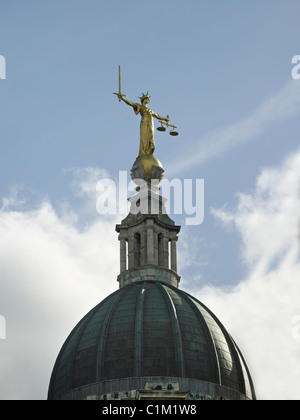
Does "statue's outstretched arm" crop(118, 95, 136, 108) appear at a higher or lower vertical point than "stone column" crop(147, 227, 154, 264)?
higher

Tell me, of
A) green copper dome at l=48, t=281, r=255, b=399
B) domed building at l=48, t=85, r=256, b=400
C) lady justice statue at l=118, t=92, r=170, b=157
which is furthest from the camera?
lady justice statue at l=118, t=92, r=170, b=157

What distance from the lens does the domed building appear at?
108 meters

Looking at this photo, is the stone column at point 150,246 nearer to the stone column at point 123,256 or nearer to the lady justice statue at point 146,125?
the stone column at point 123,256

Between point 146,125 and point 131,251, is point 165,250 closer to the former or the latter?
point 131,251

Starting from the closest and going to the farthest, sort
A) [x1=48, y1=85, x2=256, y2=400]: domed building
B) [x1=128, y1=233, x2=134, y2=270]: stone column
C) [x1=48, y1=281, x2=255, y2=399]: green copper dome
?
[x1=48, y1=85, x2=256, y2=400]: domed building → [x1=48, y1=281, x2=255, y2=399]: green copper dome → [x1=128, y1=233, x2=134, y2=270]: stone column

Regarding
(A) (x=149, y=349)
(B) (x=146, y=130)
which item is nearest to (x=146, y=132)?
(B) (x=146, y=130)

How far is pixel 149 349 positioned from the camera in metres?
110

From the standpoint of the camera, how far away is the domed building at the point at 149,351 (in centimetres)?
10800

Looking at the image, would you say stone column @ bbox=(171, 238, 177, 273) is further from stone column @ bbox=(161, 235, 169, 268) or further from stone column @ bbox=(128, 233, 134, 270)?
stone column @ bbox=(128, 233, 134, 270)

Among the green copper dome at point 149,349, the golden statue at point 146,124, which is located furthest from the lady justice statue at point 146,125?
the green copper dome at point 149,349

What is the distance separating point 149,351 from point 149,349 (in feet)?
0.60

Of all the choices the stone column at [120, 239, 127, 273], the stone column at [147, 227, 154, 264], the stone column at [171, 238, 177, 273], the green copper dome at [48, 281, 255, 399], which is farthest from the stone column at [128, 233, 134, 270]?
the green copper dome at [48, 281, 255, 399]

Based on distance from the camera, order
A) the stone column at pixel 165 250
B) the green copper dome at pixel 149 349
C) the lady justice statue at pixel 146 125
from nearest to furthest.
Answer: the green copper dome at pixel 149 349 < the stone column at pixel 165 250 < the lady justice statue at pixel 146 125
